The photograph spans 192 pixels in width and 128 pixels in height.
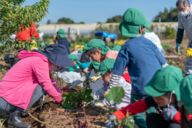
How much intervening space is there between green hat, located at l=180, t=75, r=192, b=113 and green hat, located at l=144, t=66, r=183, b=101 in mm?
327

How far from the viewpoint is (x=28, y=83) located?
22.4ft

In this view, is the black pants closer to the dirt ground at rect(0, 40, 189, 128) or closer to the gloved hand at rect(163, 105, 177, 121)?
the gloved hand at rect(163, 105, 177, 121)

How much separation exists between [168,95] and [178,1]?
12.5ft

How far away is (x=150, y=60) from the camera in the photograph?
5.66 meters

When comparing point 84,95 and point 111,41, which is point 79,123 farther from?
point 111,41

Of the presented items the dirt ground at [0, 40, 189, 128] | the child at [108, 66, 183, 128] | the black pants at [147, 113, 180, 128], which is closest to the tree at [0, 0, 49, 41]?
the dirt ground at [0, 40, 189, 128]

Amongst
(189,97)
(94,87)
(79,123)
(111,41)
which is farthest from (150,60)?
(111,41)

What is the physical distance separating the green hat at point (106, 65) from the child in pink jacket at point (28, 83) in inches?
20.5

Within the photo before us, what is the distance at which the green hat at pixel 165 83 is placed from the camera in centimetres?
439

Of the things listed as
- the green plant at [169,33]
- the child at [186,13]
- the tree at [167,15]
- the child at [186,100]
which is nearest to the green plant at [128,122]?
the child at [186,100]

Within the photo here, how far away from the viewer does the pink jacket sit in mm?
6699

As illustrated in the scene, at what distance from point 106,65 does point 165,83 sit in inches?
104

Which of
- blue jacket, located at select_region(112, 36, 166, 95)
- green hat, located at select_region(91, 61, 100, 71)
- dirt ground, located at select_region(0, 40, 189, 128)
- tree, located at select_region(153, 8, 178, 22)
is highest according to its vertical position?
blue jacket, located at select_region(112, 36, 166, 95)

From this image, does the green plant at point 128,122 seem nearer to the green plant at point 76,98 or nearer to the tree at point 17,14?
the green plant at point 76,98
